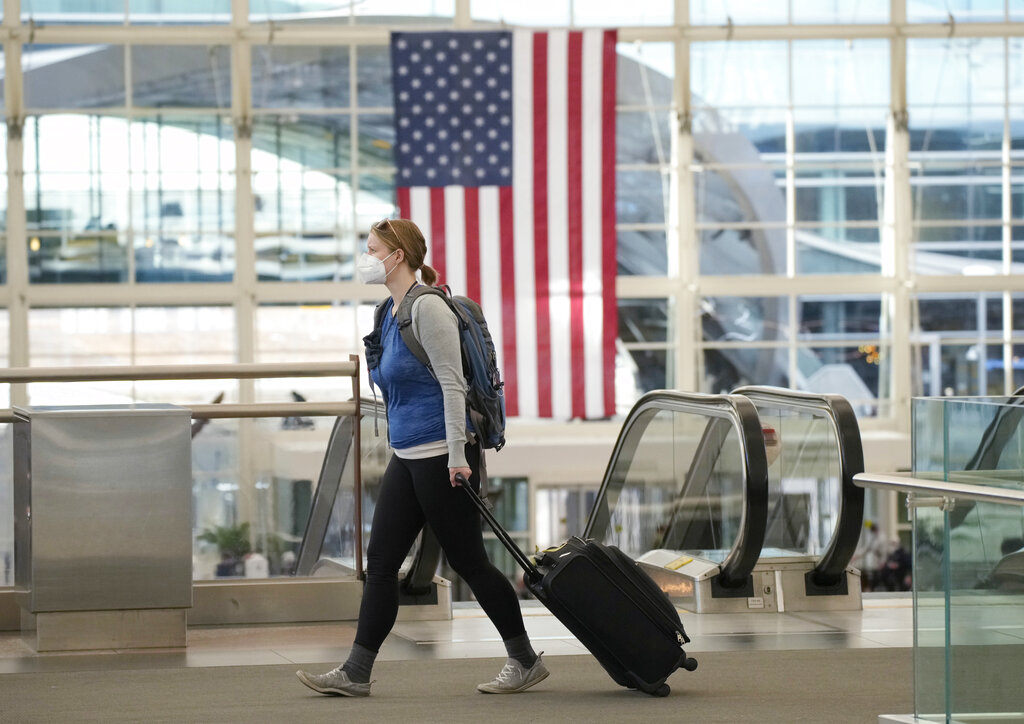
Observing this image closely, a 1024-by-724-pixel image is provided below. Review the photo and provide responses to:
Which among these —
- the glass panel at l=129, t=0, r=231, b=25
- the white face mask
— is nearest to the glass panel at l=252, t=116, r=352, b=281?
the glass panel at l=129, t=0, r=231, b=25

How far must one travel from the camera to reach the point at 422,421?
4.21 m

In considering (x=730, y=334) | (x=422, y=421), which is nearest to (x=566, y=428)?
(x=730, y=334)

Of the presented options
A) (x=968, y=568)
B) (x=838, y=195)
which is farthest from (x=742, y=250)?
(x=968, y=568)

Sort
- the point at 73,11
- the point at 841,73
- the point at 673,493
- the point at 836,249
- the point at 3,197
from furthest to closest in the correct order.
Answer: the point at 836,249 < the point at 841,73 < the point at 73,11 < the point at 3,197 < the point at 673,493

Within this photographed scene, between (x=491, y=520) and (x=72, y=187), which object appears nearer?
(x=491, y=520)

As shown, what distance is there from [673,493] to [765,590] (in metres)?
1.04

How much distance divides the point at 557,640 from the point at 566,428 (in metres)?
8.74

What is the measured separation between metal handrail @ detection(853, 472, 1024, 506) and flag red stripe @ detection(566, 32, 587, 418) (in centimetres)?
954

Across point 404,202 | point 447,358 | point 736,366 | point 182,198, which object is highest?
point 182,198

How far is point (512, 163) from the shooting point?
1315cm

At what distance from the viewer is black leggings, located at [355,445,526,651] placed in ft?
13.7

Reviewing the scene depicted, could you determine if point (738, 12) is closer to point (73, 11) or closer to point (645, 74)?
point (645, 74)

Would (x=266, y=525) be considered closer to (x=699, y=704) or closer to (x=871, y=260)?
(x=699, y=704)

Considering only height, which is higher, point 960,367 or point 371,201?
point 371,201
